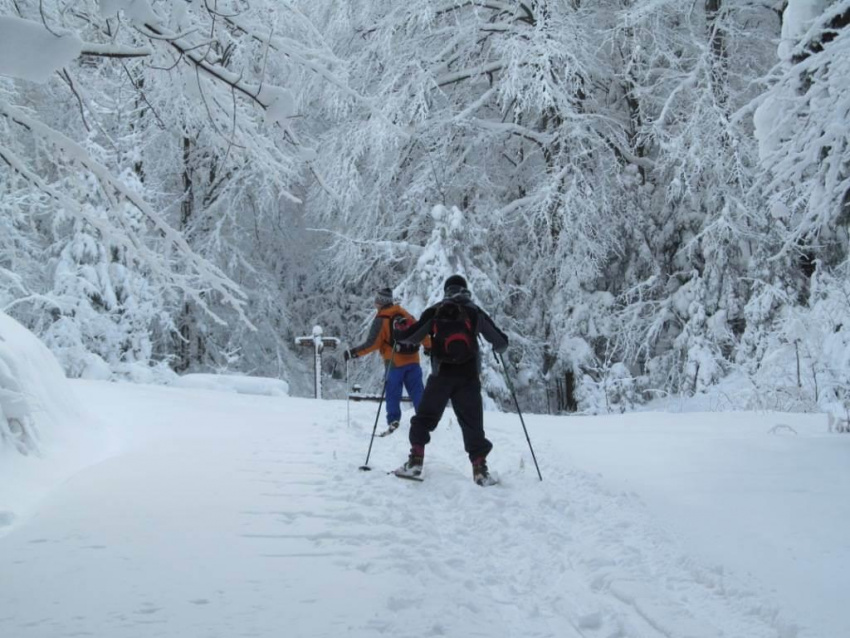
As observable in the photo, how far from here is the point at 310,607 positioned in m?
2.73

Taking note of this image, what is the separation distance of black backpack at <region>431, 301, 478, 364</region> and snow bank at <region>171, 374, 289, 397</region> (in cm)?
698

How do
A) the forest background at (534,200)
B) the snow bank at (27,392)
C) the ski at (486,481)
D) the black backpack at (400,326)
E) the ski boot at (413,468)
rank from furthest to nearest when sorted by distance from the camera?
1. the forest background at (534,200)
2. the black backpack at (400,326)
3. the ski boot at (413,468)
4. the ski at (486,481)
5. the snow bank at (27,392)

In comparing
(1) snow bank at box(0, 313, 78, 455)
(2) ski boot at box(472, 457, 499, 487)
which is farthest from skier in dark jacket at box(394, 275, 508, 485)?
(1) snow bank at box(0, 313, 78, 455)

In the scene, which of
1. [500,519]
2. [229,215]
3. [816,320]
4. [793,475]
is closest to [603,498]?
[500,519]

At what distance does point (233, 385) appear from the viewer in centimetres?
1210

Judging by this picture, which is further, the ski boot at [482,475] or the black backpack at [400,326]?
the black backpack at [400,326]

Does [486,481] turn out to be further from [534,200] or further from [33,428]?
[534,200]

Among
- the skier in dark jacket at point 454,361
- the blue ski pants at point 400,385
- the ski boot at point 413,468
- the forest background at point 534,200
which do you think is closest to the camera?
the ski boot at point 413,468

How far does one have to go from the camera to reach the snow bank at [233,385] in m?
12.0

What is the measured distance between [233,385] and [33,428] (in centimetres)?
739

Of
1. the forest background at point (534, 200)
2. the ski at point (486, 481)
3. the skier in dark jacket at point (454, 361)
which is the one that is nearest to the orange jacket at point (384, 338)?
the skier in dark jacket at point (454, 361)

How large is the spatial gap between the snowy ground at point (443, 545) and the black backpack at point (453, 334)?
3.10ft

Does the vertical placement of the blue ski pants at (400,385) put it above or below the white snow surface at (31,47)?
below

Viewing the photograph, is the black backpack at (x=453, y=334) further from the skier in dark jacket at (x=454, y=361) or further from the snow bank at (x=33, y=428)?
the snow bank at (x=33, y=428)
